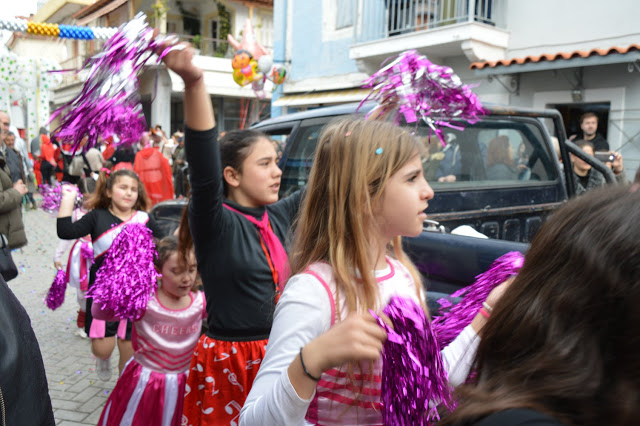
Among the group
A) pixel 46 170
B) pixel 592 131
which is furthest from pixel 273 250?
pixel 46 170

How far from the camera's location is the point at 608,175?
3652 mm

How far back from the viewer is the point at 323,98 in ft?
43.6

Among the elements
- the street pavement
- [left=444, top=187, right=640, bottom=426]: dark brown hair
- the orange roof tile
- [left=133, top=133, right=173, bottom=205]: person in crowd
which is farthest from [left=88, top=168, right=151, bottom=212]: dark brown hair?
the orange roof tile

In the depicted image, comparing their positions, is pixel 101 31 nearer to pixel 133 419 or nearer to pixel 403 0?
pixel 133 419

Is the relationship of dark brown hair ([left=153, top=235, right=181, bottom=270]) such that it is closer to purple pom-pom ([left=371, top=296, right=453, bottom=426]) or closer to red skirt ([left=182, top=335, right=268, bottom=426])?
red skirt ([left=182, top=335, right=268, bottom=426])

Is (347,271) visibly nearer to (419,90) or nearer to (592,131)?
(419,90)

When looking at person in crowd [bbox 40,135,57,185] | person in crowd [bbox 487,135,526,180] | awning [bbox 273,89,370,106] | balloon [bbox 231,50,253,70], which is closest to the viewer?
person in crowd [bbox 487,135,526,180]

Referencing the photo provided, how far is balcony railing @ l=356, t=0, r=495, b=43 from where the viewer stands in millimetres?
10398

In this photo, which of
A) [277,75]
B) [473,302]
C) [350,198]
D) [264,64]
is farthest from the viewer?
[277,75]

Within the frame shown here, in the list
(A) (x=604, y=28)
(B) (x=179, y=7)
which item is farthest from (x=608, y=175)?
(B) (x=179, y=7)

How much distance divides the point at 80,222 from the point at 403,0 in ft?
33.0

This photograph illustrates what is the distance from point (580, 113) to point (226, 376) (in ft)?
28.4

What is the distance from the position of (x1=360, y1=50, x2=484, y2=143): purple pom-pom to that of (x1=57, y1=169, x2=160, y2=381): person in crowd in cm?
199

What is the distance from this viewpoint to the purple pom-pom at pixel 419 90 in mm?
2527
